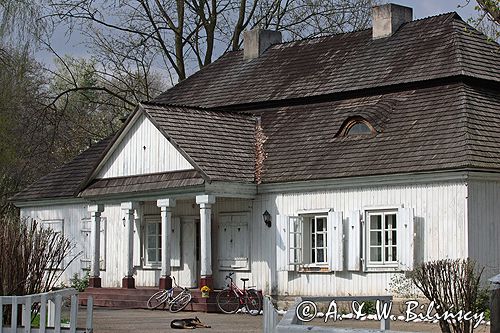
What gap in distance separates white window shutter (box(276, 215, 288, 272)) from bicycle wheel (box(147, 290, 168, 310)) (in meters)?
2.80

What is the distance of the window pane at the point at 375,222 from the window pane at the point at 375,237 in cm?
13

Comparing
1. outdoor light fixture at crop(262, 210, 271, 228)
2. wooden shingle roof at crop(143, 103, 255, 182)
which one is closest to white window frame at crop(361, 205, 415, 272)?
outdoor light fixture at crop(262, 210, 271, 228)

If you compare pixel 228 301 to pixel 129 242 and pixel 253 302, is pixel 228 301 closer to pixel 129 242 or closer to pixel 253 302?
pixel 253 302

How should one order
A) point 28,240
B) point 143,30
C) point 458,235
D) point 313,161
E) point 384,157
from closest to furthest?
point 28,240, point 458,235, point 384,157, point 313,161, point 143,30

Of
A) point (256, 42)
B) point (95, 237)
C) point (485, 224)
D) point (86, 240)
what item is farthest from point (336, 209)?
point (86, 240)

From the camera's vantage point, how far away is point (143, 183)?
28.2m

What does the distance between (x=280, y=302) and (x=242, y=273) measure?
145 cm

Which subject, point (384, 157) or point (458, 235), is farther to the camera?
point (384, 157)

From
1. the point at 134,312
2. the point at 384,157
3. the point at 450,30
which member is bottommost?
the point at 134,312

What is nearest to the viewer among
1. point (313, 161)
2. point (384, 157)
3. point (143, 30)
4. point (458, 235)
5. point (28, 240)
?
point (28, 240)

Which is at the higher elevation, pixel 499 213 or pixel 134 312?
pixel 499 213

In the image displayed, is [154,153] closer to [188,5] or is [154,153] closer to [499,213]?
[499,213]

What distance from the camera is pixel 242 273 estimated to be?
2816 cm

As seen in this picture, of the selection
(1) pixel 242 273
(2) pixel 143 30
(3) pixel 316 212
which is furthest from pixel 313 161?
(2) pixel 143 30
